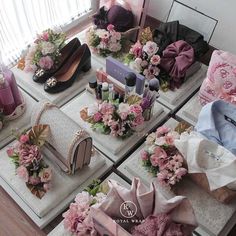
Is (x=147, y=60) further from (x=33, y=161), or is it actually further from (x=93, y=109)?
(x=33, y=161)

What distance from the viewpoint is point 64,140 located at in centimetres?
160

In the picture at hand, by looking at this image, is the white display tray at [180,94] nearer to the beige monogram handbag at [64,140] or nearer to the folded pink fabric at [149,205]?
the beige monogram handbag at [64,140]

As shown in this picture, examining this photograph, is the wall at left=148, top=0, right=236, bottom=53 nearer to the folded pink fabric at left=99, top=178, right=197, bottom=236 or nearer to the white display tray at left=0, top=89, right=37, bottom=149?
the white display tray at left=0, top=89, right=37, bottom=149

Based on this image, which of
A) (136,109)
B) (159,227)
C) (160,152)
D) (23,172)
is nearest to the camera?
(159,227)

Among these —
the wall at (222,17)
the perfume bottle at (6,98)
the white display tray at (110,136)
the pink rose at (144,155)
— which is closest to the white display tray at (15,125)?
the perfume bottle at (6,98)

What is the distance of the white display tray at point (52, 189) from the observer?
162 cm

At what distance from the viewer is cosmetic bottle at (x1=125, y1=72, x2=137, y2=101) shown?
1869mm

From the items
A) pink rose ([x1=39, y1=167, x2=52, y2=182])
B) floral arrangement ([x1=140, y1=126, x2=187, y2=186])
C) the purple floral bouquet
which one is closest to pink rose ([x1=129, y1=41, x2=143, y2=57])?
the purple floral bouquet

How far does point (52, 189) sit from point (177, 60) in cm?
104

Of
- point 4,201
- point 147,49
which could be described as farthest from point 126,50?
point 4,201

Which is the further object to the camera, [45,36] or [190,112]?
[45,36]

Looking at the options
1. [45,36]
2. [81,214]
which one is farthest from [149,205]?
[45,36]

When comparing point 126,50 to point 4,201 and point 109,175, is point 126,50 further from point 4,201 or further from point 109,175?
point 4,201

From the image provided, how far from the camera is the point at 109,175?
1771 millimetres
